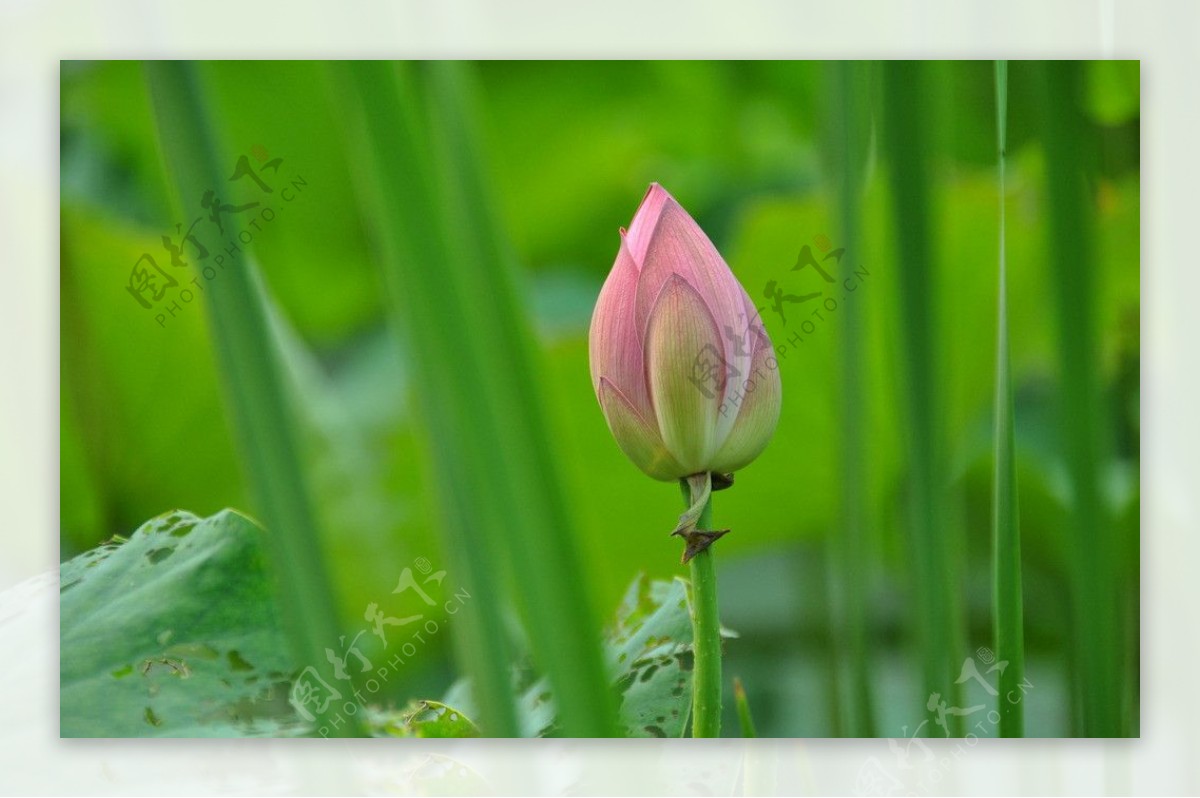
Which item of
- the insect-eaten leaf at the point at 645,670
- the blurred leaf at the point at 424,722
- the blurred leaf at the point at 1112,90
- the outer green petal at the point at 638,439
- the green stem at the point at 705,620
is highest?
the blurred leaf at the point at 1112,90

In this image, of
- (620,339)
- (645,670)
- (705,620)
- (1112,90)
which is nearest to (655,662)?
(645,670)

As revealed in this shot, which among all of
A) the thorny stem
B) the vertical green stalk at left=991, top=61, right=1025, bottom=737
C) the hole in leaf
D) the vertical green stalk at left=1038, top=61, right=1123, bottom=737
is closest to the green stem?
the thorny stem

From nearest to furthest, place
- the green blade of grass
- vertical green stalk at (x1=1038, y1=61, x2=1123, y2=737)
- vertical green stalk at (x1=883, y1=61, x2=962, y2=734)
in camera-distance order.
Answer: the green blade of grass < vertical green stalk at (x1=883, y1=61, x2=962, y2=734) < vertical green stalk at (x1=1038, y1=61, x2=1123, y2=737)

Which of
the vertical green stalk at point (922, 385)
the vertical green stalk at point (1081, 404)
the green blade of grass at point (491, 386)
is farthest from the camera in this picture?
the vertical green stalk at point (1081, 404)

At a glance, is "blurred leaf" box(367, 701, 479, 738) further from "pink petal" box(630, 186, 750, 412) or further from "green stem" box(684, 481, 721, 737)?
"pink petal" box(630, 186, 750, 412)

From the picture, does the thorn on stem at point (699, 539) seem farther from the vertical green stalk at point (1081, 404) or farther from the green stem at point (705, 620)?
the vertical green stalk at point (1081, 404)

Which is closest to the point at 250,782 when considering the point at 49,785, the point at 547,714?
the point at 49,785

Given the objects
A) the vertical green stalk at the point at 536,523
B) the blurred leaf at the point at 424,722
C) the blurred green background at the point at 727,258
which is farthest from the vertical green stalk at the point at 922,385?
the blurred leaf at the point at 424,722
